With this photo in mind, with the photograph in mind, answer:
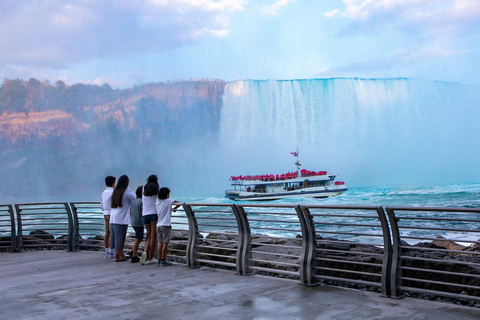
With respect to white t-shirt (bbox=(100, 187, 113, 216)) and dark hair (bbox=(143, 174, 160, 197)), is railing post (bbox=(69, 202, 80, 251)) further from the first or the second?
dark hair (bbox=(143, 174, 160, 197))

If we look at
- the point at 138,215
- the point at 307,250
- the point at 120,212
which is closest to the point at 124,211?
the point at 120,212

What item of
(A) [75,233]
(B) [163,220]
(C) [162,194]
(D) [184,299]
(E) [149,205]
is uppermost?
(C) [162,194]

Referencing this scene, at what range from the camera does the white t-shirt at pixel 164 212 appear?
970 cm

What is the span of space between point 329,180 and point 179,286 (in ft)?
224

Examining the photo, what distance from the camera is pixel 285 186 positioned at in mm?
72688

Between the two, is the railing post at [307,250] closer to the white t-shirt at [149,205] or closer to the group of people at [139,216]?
the group of people at [139,216]

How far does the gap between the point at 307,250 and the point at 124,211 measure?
4.67 m

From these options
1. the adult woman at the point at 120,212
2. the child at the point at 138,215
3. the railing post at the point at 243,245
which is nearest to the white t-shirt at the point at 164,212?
the child at the point at 138,215

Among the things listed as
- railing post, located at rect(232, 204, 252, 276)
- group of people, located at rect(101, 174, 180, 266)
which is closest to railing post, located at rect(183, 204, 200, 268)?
group of people, located at rect(101, 174, 180, 266)

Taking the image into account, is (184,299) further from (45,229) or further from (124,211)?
(45,229)

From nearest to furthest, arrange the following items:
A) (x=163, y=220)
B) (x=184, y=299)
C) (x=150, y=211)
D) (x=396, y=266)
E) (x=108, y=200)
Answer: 1. (x=396, y=266)
2. (x=184, y=299)
3. (x=163, y=220)
4. (x=150, y=211)
5. (x=108, y=200)

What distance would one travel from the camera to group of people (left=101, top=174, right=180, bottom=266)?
978 cm

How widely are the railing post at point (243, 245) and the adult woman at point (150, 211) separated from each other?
2213mm

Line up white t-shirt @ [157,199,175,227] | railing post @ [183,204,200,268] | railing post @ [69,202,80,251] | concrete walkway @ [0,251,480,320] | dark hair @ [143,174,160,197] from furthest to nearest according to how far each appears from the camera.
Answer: railing post @ [69,202,80,251] → dark hair @ [143,174,160,197] → white t-shirt @ [157,199,175,227] → railing post @ [183,204,200,268] → concrete walkway @ [0,251,480,320]
